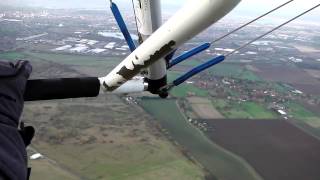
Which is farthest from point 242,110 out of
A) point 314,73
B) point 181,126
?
point 314,73

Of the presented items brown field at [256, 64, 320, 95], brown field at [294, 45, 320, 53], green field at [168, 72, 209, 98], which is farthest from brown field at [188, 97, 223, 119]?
brown field at [294, 45, 320, 53]

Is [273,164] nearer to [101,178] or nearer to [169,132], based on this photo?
[169,132]

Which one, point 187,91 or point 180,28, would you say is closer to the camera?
point 180,28

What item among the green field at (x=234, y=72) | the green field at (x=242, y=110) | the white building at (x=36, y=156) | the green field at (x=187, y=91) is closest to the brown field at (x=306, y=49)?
the green field at (x=234, y=72)

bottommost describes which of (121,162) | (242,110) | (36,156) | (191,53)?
(242,110)

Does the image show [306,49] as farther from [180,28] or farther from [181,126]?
[180,28]

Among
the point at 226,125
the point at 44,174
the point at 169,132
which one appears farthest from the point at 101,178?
the point at 226,125

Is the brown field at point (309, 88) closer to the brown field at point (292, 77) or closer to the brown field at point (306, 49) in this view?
the brown field at point (292, 77)

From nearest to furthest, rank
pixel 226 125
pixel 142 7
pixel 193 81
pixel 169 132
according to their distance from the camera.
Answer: pixel 142 7 → pixel 169 132 → pixel 226 125 → pixel 193 81
